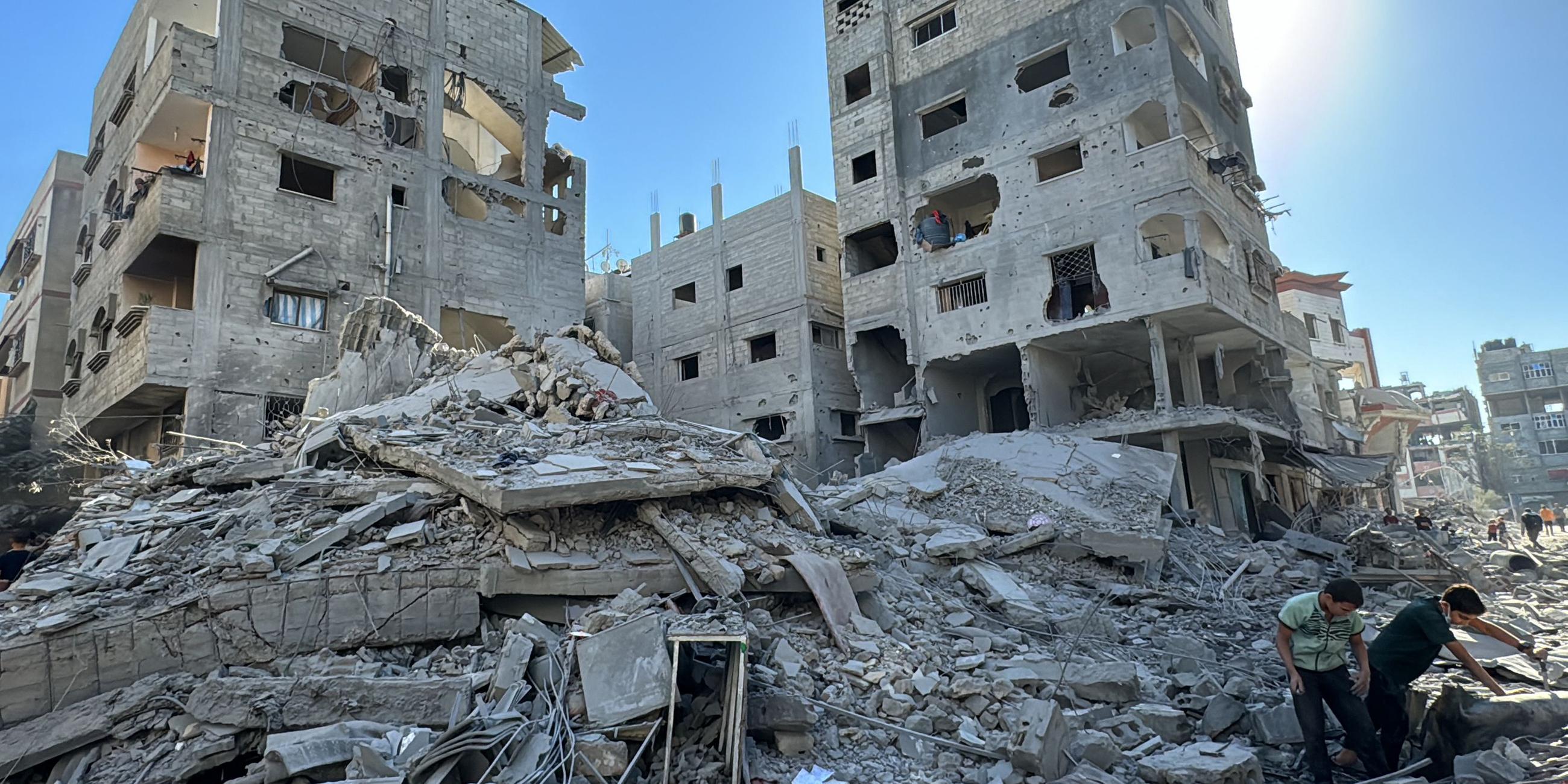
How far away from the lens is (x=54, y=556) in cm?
623

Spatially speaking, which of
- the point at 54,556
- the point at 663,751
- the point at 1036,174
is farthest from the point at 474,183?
the point at 663,751

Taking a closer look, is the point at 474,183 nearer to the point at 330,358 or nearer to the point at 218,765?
the point at 330,358

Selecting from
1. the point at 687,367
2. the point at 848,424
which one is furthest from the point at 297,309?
the point at 848,424

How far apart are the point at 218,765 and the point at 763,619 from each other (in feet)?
11.5

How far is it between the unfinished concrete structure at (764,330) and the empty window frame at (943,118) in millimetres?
3955

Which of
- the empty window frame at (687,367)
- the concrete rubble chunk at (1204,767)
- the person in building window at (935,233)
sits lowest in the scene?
the concrete rubble chunk at (1204,767)

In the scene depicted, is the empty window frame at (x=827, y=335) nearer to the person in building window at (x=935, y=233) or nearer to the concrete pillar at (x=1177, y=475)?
the person in building window at (x=935, y=233)

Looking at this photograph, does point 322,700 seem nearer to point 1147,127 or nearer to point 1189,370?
point 1189,370

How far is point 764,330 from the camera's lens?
78.7ft

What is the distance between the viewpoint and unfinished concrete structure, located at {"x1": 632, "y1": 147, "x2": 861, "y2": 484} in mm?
23016

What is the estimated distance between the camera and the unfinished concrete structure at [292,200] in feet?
51.7

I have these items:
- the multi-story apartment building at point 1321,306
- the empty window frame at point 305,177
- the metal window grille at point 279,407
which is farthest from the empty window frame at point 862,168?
the multi-story apartment building at point 1321,306

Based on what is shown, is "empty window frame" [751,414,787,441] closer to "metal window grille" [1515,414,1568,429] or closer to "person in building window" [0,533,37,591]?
"person in building window" [0,533,37,591]

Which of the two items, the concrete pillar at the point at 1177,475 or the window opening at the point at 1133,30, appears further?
the window opening at the point at 1133,30
